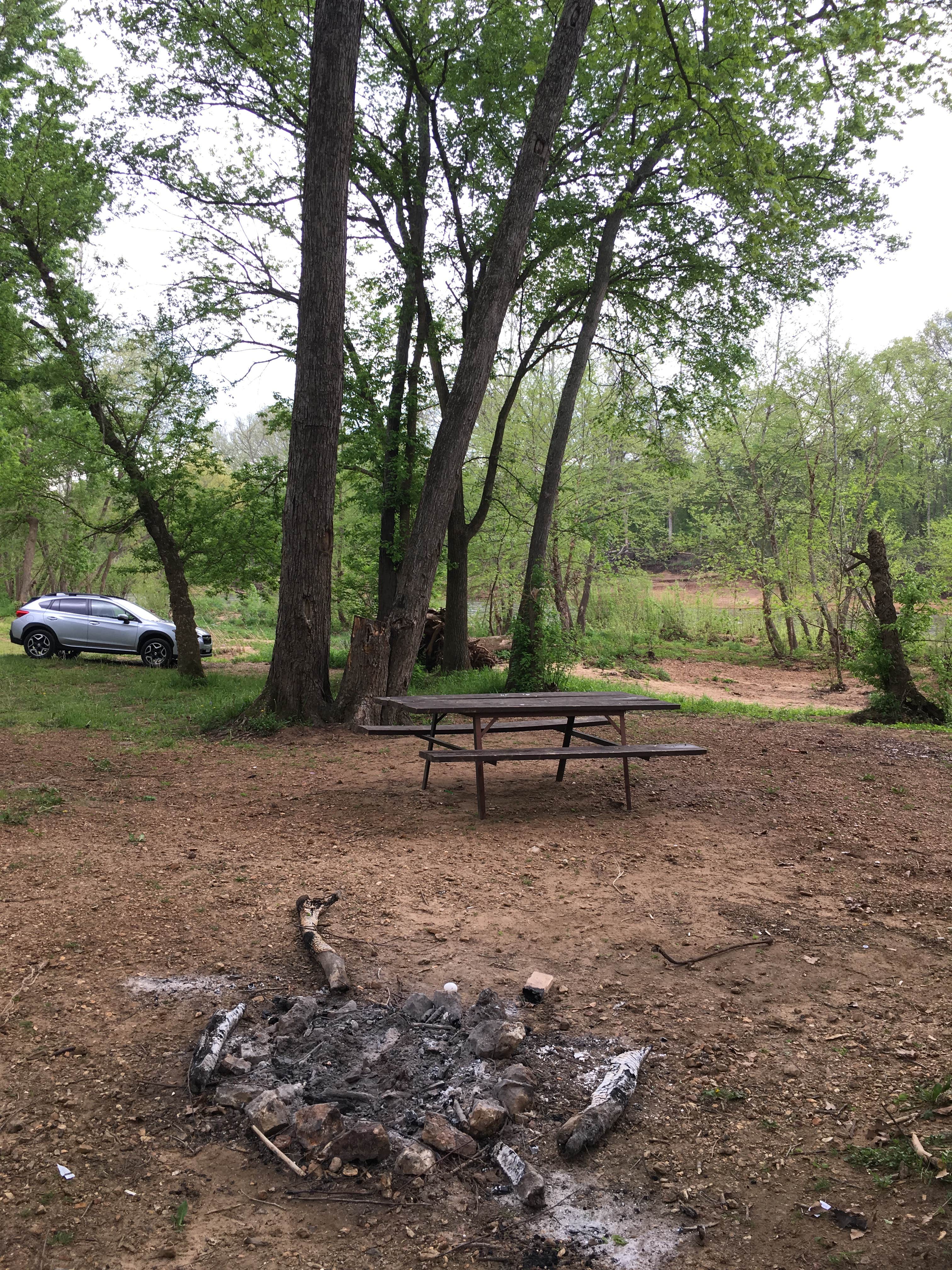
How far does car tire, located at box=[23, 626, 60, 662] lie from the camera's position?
1739 cm

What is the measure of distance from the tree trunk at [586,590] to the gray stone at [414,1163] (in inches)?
730

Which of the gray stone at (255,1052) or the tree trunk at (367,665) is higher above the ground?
the tree trunk at (367,665)

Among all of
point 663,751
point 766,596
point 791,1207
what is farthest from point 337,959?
point 766,596

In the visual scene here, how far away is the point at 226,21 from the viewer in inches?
436

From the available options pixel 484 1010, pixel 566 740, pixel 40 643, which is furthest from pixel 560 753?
pixel 40 643

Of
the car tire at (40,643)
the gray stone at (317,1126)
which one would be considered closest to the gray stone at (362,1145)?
the gray stone at (317,1126)

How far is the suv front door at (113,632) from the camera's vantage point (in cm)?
1758

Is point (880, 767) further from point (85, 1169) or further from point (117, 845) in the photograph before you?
Answer: point (85, 1169)

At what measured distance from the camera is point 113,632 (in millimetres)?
17578

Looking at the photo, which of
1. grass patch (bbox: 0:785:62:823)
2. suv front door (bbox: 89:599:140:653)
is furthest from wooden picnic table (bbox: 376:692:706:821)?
suv front door (bbox: 89:599:140:653)

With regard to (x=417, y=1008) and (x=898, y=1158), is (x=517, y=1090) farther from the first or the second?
(x=898, y=1158)

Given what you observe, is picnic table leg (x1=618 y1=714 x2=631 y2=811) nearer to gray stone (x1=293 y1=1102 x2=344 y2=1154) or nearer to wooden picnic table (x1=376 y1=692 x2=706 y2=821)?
wooden picnic table (x1=376 y1=692 x2=706 y2=821)

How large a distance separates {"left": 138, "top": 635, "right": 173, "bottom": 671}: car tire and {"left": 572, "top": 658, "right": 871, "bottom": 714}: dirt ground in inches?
341

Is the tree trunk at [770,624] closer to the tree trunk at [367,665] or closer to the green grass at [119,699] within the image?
the green grass at [119,699]
